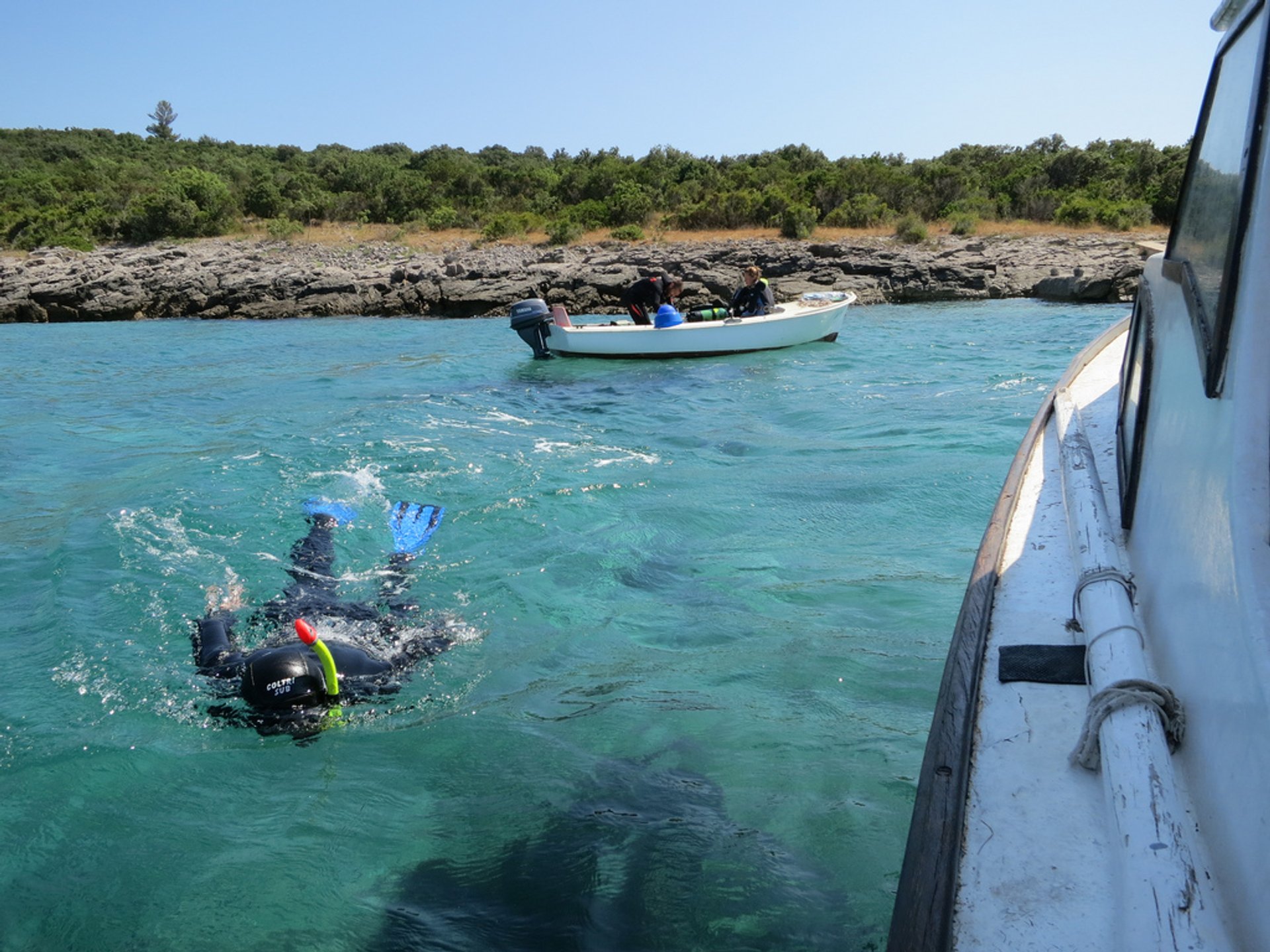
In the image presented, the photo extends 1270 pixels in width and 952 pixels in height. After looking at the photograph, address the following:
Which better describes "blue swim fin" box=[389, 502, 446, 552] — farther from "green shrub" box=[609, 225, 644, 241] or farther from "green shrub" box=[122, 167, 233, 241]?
"green shrub" box=[122, 167, 233, 241]

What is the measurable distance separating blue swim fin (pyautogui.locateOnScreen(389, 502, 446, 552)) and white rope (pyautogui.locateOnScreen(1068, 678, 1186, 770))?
4595 millimetres

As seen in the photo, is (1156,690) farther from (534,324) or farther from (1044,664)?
(534,324)

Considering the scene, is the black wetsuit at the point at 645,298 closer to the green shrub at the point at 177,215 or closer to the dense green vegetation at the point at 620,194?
the dense green vegetation at the point at 620,194

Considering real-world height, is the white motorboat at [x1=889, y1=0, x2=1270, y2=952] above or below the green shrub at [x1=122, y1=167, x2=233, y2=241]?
below

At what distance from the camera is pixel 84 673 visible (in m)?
4.51

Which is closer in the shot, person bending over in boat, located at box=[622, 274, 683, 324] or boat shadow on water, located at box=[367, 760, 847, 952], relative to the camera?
boat shadow on water, located at box=[367, 760, 847, 952]

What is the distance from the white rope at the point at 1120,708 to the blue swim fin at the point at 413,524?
459 centimetres

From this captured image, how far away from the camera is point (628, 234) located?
94.1 feet

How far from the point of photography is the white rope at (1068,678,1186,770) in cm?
162

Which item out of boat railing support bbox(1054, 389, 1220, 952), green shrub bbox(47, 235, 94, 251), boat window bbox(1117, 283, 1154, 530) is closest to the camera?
boat railing support bbox(1054, 389, 1220, 952)

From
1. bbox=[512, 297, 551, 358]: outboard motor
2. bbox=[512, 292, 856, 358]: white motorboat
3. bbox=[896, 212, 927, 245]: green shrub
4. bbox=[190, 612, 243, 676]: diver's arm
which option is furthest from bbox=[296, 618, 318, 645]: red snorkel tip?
bbox=[896, 212, 927, 245]: green shrub

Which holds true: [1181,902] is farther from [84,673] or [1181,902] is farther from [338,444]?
[338,444]

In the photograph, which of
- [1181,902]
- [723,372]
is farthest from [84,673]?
[723,372]

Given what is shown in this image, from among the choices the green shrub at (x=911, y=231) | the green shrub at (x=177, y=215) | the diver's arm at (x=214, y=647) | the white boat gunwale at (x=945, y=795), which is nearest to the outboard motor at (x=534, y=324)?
the diver's arm at (x=214, y=647)
